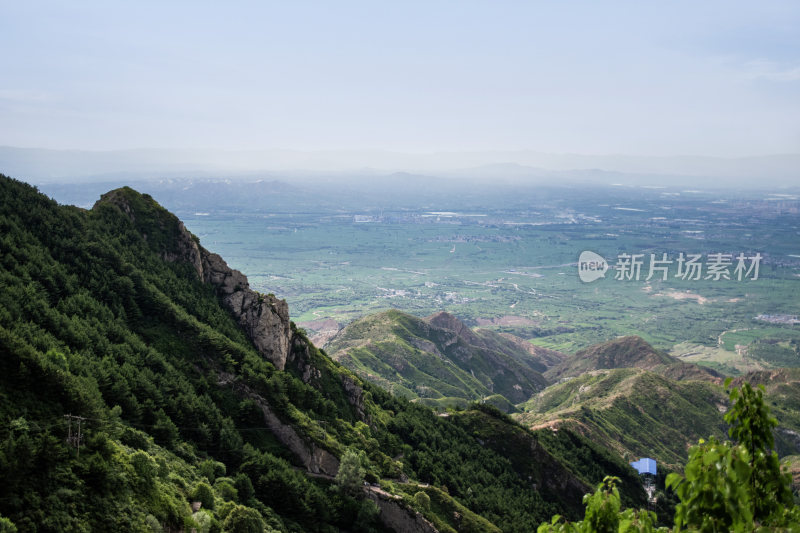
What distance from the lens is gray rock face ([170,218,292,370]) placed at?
51281mm

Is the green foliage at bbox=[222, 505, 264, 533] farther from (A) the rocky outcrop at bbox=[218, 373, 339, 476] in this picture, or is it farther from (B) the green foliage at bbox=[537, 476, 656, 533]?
(B) the green foliage at bbox=[537, 476, 656, 533]

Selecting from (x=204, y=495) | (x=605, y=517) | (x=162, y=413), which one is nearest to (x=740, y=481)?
(x=605, y=517)

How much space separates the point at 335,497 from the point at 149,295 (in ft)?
75.1

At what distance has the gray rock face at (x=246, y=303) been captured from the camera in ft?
168

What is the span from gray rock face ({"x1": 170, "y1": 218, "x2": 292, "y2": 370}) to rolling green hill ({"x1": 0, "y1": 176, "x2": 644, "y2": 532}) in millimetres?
164

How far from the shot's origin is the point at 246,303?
54750mm

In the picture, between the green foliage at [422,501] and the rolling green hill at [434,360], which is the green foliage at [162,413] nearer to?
the green foliage at [422,501]

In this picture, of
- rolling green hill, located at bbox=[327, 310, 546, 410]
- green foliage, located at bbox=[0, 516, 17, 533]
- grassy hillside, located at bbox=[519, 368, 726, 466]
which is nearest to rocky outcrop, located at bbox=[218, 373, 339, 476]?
green foliage, located at bbox=[0, 516, 17, 533]

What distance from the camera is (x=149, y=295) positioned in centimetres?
4388

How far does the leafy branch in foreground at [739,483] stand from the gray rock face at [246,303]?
149ft

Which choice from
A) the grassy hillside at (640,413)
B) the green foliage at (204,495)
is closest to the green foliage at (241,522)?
the green foliage at (204,495)

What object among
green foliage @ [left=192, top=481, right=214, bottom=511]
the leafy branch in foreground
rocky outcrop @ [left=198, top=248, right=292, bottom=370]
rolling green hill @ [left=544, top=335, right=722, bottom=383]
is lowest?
rolling green hill @ [left=544, top=335, right=722, bottom=383]

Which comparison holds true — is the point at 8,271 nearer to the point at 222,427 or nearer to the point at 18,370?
the point at 18,370

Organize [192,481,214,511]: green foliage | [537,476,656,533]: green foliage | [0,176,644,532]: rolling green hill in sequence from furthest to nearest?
[192,481,214,511]: green foliage → [0,176,644,532]: rolling green hill → [537,476,656,533]: green foliage
